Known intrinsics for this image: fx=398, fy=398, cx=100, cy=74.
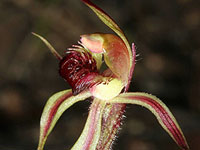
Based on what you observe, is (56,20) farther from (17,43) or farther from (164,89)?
(164,89)

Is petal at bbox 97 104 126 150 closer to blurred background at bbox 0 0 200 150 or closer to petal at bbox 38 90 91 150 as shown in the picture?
petal at bbox 38 90 91 150

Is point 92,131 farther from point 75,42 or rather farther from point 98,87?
point 75,42

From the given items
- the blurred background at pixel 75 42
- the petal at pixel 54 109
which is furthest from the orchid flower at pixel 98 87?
the blurred background at pixel 75 42

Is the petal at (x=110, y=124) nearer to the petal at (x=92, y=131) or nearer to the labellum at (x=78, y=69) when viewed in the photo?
the petal at (x=92, y=131)

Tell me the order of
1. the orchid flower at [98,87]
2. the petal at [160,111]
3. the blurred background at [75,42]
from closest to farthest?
the petal at [160,111]
the orchid flower at [98,87]
the blurred background at [75,42]

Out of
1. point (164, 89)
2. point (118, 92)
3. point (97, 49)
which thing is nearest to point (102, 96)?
point (118, 92)

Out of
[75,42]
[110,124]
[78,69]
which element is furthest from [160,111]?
[75,42]

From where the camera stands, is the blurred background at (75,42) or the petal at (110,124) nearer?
the petal at (110,124)
